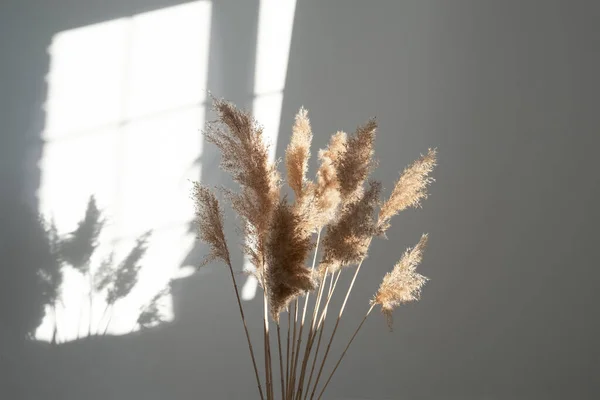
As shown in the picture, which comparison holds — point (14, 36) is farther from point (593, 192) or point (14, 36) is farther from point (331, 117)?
point (593, 192)

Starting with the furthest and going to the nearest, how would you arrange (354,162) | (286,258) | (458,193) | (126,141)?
1. (458,193)
2. (126,141)
3. (354,162)
4. (286,258)

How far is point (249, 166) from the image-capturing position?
1.87 meters

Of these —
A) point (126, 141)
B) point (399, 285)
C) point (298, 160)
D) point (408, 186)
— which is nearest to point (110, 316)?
point (126, 141)

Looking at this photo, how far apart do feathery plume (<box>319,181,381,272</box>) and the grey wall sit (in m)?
1.50

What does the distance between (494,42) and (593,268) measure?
128cm

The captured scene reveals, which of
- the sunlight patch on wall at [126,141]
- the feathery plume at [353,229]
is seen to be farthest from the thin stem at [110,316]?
the feathery plume at [353,229]

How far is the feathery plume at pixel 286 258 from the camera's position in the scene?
1812 mm

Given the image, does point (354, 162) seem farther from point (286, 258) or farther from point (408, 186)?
point (286, 258)

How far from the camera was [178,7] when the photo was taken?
3.32 m

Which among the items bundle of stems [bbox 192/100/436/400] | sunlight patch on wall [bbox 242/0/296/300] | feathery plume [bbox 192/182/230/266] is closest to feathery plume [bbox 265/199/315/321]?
bundle of stems [bbox 192/100/436/400]

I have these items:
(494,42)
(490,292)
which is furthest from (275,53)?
(490,292)

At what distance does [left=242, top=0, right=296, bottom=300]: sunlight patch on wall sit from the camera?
11.0ft

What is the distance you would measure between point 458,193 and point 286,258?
6.11 ft

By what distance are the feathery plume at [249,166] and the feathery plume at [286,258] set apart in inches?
3.1
